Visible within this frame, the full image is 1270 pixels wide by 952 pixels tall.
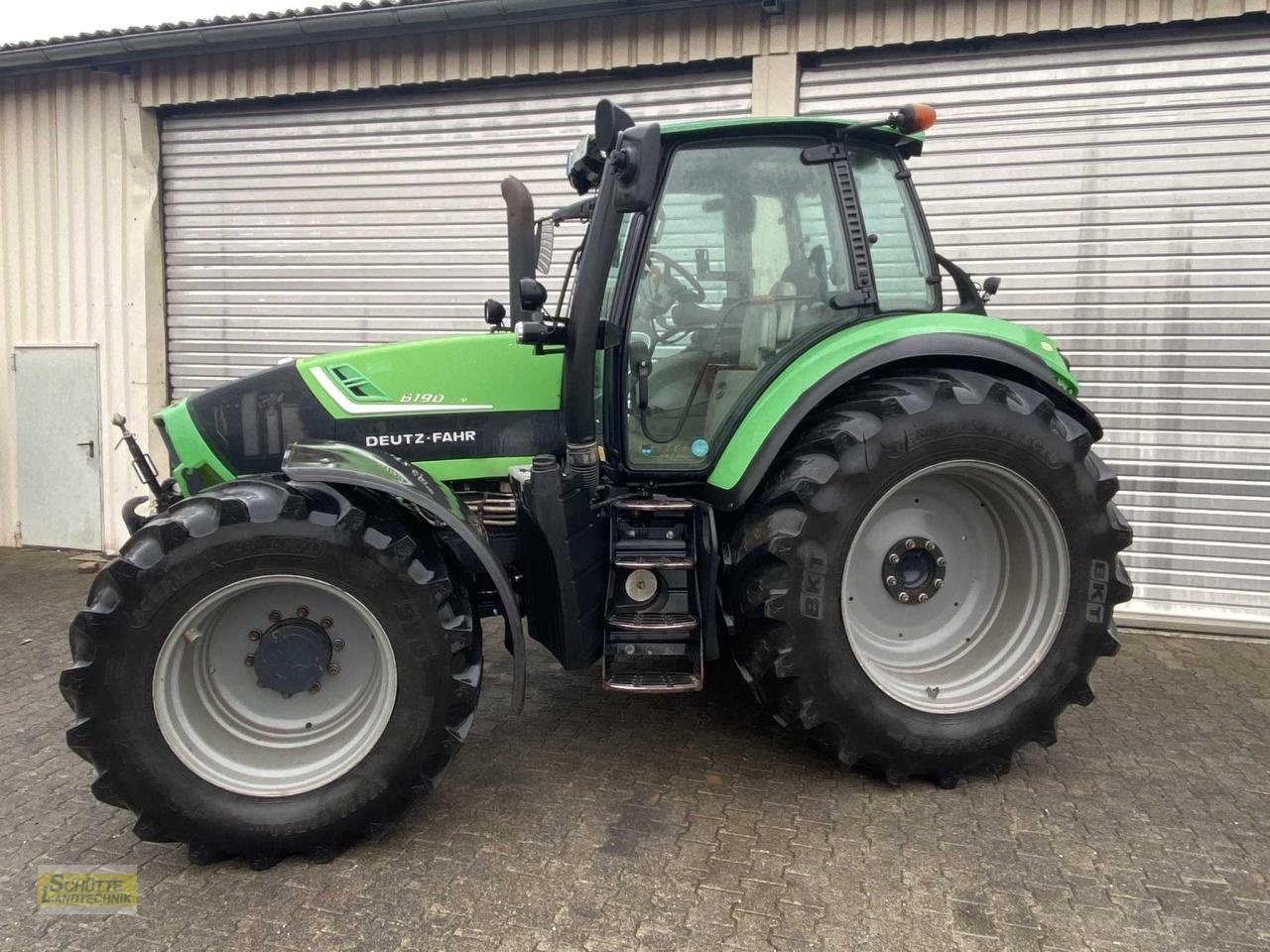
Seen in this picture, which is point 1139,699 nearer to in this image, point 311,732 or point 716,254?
point 716,254

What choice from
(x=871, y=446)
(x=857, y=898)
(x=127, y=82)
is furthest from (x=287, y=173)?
(x=857, y=898)

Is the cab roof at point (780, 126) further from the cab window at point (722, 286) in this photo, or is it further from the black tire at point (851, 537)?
the black tire at point (851, 537)

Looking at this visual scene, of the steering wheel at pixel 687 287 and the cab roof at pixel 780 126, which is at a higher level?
the cab roof at pixel 780 126

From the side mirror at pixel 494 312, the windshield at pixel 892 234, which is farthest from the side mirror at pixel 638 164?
the windshield at pixel 892 234

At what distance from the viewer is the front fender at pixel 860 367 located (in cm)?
280

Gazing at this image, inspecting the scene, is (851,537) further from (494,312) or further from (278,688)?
(278,688)

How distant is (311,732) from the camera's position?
2.66 meters

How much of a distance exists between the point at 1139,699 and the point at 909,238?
2.36 m

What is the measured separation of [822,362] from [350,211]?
15.2ft

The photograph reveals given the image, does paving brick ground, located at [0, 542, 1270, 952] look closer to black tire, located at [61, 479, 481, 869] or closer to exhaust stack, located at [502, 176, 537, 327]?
black tire, located at [61, 479, 481, 869]

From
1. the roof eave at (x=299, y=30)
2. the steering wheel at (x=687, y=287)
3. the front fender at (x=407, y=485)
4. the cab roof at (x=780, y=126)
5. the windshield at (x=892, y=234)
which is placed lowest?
the front fender at (x=407, y=485)

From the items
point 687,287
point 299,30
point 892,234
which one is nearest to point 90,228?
point 299,30

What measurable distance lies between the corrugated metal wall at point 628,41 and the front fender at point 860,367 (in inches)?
113

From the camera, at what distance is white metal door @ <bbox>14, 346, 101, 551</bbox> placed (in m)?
6.55
